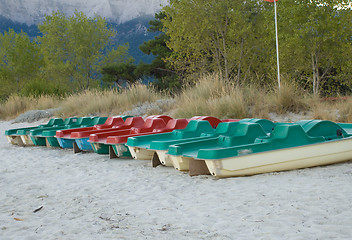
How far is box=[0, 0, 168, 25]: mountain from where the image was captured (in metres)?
106

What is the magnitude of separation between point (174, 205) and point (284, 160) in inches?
54.9

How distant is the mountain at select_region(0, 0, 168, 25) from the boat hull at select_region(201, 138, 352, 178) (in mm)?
104095

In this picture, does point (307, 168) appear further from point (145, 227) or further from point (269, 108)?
point (269, 108)

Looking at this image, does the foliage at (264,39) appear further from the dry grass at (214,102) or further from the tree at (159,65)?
the dry grass at (214,102)

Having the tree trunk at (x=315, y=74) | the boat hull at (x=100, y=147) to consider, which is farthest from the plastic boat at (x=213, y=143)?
the tree trunk at (x=315, y=74)

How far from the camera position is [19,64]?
34.2m

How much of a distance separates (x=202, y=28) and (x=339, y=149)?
66.6 ft

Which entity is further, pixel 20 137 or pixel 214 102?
pixel 214 102

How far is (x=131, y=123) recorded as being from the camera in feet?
19.7

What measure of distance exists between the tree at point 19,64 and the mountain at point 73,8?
72.5 metres

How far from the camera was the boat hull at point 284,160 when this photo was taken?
3533 mm

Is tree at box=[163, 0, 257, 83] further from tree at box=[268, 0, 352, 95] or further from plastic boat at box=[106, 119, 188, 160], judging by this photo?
plastic boat at box=[106, 119, 188, 160]

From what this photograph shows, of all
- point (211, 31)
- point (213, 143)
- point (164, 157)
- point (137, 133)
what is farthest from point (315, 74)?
point (164, 157)

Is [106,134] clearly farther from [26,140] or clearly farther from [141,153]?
[26,140]
